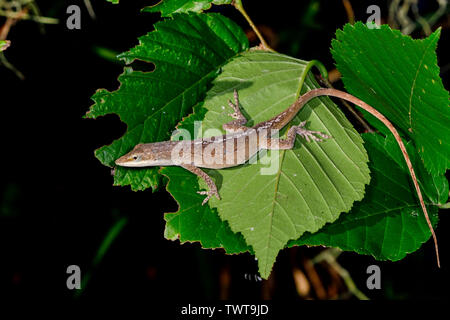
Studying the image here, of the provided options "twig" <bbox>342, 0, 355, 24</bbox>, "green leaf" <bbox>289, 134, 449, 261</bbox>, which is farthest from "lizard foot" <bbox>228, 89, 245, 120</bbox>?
"twig" <bbox>342, 0, 355, 24</bbox>

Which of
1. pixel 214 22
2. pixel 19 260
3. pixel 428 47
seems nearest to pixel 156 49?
pixel 214 22

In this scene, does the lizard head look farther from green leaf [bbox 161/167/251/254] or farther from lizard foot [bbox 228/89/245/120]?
lizard foot [bbox 228/89/245/120]

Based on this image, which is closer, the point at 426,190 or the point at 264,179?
the point at 264,179

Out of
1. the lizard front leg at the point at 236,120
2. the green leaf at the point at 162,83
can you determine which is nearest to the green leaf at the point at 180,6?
the green leaf at the point at 162,83

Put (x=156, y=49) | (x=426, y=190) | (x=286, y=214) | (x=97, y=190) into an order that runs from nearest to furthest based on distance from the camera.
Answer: (x=286, y=214), (x=156, y=49), (x=426, y=190), (x=97, y=190)

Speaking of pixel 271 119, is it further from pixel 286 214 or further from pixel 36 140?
pixel 36 140

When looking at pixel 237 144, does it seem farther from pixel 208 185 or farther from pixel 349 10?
pixel 349 10

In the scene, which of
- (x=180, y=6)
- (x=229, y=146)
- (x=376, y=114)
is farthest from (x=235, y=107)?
(x=376, y=114)

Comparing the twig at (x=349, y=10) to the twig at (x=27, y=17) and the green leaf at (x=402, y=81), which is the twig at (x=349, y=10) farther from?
the twig at (x=27, y=17)
